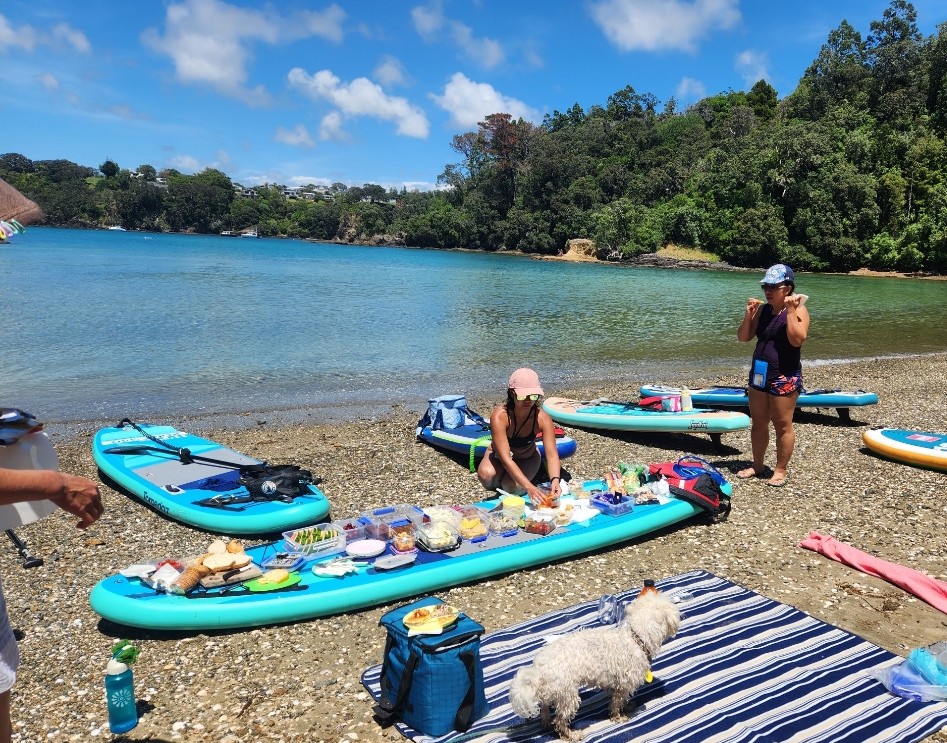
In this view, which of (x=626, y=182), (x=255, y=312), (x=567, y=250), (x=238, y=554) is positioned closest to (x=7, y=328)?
(x=255, y=312)

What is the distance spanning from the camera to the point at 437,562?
558 cm

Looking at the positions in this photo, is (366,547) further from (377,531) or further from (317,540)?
(317,540)

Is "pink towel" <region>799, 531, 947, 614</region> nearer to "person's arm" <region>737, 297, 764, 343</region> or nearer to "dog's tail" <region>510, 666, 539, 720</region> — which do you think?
"person's arm" <region>737, 297, 764, 343</region>

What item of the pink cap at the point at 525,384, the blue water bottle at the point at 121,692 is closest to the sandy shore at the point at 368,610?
the blue water bottle at the point at 121,692

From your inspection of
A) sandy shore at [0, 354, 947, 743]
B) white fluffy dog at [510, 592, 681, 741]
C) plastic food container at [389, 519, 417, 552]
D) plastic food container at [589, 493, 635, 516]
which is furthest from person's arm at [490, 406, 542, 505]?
white fluffy dog at [510, 592, 681, 741]

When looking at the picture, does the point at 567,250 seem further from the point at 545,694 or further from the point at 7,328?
the point at 545,694

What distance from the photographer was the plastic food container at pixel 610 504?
6676 mm

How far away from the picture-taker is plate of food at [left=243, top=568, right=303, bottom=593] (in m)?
5.14

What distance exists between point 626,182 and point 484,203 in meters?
22.5

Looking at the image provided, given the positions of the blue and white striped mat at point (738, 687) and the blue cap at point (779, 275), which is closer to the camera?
Answer: the blue and white striped mat at point (738, 687)

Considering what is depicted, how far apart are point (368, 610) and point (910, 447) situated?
7898 mm

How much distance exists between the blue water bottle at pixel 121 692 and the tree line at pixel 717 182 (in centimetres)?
6576

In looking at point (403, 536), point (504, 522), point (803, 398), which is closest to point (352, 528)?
point (403, 536)

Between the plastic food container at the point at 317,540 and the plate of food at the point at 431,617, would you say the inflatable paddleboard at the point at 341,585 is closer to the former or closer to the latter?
the plastic food container at the point at 317,540
